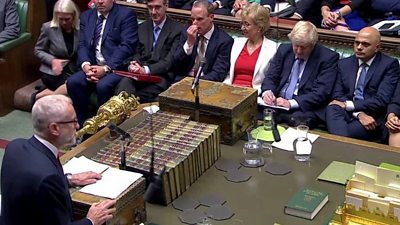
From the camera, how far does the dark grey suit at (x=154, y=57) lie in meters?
5.27

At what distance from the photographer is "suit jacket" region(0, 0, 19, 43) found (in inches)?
237

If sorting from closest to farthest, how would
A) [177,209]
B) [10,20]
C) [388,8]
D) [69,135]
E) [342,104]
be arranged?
[69,135]
[177,209]
[342,104]
[388,8]
[10,20]

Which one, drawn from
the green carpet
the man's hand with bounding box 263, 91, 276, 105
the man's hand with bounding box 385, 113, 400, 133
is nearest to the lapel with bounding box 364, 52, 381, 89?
the man's hand with bounding box 385, 113, 400, 133

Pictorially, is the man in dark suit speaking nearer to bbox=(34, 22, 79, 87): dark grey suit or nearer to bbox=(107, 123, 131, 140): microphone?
bbox=(34, 22, 79, 87): dark grey suit

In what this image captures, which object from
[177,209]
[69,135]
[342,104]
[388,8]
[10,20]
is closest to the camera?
[69,135]

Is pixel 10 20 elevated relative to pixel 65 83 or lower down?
elevated

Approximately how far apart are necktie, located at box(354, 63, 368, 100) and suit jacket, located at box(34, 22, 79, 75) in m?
2.29

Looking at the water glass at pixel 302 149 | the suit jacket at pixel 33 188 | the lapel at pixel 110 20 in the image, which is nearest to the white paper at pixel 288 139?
the water glass at pixel 302 149

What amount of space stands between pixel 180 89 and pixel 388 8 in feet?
7.44

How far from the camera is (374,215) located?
2.96 meters

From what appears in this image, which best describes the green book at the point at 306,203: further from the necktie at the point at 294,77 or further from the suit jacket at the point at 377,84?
the necktie at the point at 294,77

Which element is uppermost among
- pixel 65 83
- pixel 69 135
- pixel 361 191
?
pixel 69 135

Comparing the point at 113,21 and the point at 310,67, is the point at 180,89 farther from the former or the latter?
the point at 113,21

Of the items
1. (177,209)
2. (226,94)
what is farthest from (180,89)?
(177,209)
